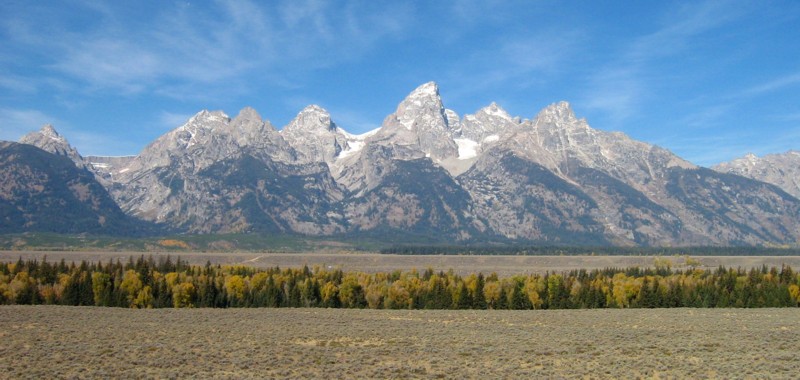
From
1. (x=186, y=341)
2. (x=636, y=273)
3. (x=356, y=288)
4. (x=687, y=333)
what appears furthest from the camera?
(x=636, y=273)

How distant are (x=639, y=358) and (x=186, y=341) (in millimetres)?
43027

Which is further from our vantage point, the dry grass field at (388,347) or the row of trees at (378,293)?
the row of trees at (378,293)

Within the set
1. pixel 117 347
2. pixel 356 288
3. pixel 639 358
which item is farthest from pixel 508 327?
pixel 356 288

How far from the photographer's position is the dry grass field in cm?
5203

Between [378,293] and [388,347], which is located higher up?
[388,347]

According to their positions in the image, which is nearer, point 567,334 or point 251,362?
point 251,362

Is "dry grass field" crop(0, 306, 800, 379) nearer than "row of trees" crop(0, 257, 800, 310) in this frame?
Yes

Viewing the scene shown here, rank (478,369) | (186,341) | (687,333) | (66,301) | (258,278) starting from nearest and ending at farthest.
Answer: (478,369) < (186,341) < (687,333) < (66,301) < (258,278)

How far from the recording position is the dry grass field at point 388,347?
Answer: 171ft

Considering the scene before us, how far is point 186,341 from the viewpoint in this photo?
6744 cm

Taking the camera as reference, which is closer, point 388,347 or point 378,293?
point 388,347

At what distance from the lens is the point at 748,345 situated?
62938mm

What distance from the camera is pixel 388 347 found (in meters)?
64.8

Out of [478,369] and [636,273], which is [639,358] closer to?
[478,369]
